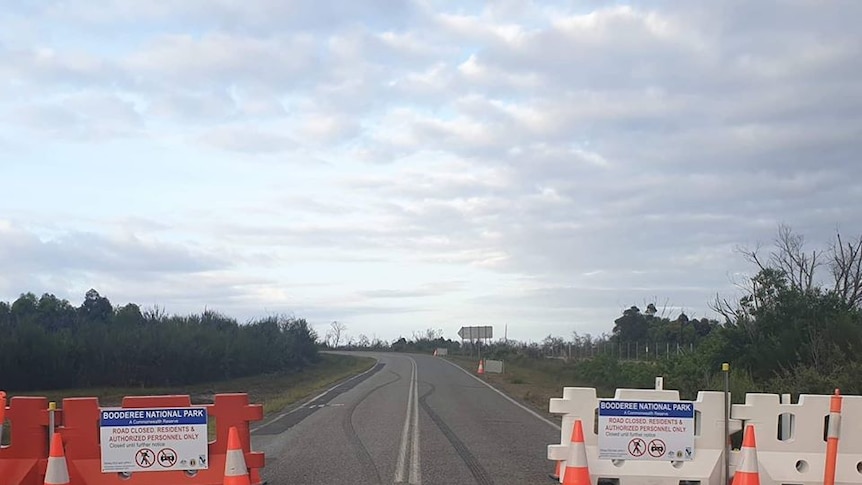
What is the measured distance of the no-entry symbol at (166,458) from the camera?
33.7 feet

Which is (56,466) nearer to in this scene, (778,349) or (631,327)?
(778,349)

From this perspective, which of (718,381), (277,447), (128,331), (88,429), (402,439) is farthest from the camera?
(128,331)

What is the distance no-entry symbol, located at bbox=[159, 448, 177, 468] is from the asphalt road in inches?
71.1

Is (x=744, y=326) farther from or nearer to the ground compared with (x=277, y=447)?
farther from the ground

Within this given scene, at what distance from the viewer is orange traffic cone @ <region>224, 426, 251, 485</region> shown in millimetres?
9531

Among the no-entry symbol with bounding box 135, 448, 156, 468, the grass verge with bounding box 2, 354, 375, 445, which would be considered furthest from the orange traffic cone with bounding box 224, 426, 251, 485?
the grass verge with bounding box 2, 354, 375, 445

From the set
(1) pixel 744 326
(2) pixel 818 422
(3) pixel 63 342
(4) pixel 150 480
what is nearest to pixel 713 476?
(2) pixel 818 422

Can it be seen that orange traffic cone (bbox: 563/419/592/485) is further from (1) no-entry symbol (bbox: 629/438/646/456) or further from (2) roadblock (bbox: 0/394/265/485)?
(2) roadblock (bbox: 0/394/265/485)

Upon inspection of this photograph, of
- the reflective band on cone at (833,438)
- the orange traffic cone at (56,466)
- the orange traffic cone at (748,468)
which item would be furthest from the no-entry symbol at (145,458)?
the reflective band on cone at (833,438)

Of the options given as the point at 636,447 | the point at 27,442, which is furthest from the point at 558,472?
the point at 27,442

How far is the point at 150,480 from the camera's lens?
10.3 metres

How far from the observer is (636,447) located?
10367mm

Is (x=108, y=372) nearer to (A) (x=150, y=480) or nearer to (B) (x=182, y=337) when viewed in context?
(B) (x=182, y=337)

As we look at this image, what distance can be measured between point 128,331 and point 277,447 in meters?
50.1
